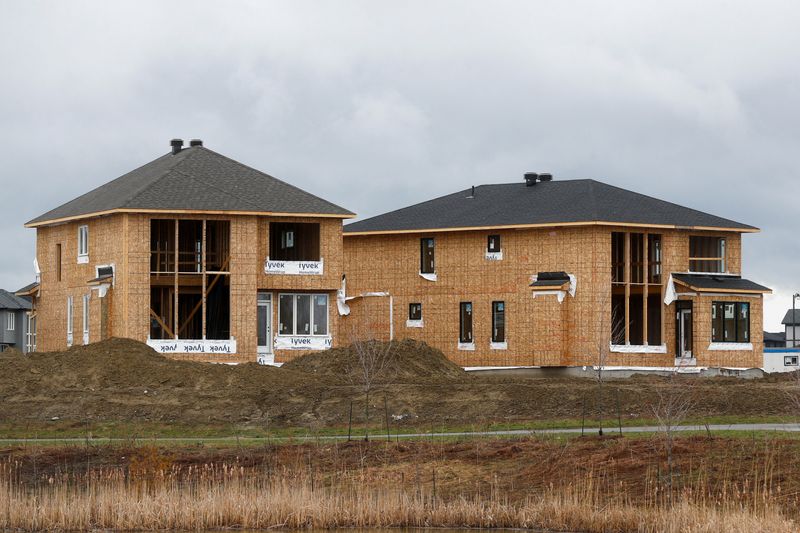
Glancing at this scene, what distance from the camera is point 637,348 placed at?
2399 inches

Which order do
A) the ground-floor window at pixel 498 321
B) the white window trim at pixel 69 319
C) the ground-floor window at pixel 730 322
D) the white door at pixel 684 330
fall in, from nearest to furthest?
1. the ground-floor window at pixel 730 322
2. the white door at pixel 684 330
3. the white window trim at pixel 69 319
4. the ground-floor window at pixel 498 321

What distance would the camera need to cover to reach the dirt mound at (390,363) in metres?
52.1

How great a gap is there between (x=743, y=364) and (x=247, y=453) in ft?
102

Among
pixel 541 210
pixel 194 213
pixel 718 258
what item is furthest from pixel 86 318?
pixel 718 258

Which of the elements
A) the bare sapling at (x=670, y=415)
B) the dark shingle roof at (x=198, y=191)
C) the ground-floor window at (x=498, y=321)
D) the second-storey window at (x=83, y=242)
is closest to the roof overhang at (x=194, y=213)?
the dark shingle roof at (x=198, y=191)

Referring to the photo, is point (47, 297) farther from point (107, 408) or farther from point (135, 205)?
point (107, 408)

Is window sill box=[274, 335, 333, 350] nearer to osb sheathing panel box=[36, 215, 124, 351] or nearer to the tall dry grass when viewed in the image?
osb sheathing panel box=[36, 215, 124, 351]

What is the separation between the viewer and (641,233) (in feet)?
203

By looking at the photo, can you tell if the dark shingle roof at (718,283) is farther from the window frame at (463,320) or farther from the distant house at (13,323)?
the distant house at (13,323)

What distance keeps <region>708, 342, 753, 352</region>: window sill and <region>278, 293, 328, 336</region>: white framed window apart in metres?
15.8

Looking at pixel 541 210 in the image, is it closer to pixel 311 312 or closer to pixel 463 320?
pixel 463 320

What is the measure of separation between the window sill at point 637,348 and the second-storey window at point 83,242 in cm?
2201

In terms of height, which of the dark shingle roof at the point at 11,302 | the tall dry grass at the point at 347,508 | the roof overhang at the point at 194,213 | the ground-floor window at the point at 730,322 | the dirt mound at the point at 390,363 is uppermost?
the roof overhang at the point at 194,213

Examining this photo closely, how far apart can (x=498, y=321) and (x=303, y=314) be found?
8407 mm
